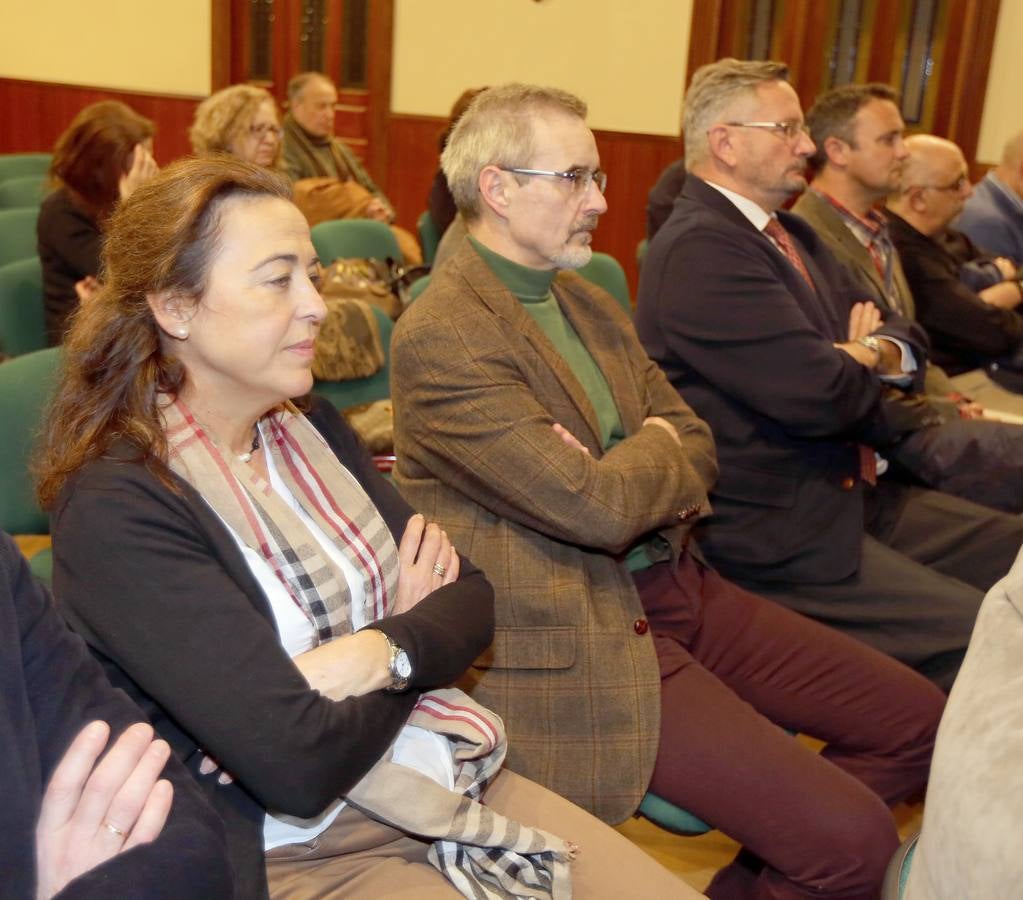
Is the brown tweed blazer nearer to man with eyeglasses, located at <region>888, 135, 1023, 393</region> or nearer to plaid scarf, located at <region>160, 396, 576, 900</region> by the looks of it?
plaid scarf, located at <region>160, 396, 576, 900</region>

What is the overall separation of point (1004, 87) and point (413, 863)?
21.6ft

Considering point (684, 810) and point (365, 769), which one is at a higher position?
point (365, 769)

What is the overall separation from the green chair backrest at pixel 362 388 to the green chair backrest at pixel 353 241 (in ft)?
2.96

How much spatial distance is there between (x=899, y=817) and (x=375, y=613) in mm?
1582

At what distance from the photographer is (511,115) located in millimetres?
1969

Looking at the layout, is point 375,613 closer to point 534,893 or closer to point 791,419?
point 534,893

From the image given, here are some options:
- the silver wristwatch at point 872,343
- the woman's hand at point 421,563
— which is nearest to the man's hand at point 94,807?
the woman's hand at point 421,563

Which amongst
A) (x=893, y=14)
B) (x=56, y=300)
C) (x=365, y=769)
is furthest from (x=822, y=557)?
(x=893, y=14)

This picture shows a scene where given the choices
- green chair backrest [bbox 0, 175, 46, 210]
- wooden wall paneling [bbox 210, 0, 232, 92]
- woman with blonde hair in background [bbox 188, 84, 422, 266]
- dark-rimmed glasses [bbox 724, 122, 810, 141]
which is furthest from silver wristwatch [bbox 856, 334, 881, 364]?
wooden wall paneling [bbox 210, 0, 232, 92]

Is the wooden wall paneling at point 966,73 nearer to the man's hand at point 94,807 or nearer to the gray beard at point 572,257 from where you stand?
the gray beard at point 572,257

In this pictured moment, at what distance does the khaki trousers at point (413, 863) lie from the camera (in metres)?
1.34

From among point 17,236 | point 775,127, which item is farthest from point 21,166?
point 775,127

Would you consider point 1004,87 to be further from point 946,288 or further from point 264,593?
point 264,593

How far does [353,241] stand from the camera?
3.84m
